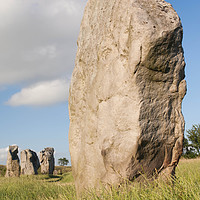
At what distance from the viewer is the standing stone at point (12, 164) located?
16.2 m

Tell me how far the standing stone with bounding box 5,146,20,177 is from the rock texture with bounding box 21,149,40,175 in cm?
149

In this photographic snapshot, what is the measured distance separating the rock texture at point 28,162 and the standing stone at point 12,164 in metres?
1.49

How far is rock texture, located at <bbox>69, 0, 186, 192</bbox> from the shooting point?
11.7 ft

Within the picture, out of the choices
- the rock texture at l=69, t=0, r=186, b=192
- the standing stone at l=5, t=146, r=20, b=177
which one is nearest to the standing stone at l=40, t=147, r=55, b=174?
the standing stone at l=5, t=146, r=20, b=177

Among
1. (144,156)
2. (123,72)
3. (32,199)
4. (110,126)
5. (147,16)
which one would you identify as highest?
(147,16)

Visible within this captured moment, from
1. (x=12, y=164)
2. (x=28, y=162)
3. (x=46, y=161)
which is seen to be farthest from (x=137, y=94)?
(x=46, y=161)

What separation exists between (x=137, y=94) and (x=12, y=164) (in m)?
15.0

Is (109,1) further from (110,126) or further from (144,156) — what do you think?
(144,156)

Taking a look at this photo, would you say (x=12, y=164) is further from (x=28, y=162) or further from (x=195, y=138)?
(x=195, y=138)

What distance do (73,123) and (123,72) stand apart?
244 centimetres

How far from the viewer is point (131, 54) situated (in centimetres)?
362


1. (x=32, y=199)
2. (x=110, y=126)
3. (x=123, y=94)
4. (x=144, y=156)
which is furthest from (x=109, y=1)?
(x=32, y=199)

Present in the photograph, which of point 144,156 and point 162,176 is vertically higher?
point 144,156

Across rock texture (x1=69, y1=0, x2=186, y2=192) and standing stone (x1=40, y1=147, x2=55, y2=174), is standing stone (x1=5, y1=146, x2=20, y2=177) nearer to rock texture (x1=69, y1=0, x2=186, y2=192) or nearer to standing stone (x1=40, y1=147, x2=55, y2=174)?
standing stone (x1=40, y1=147, x2=55, y2=174)
